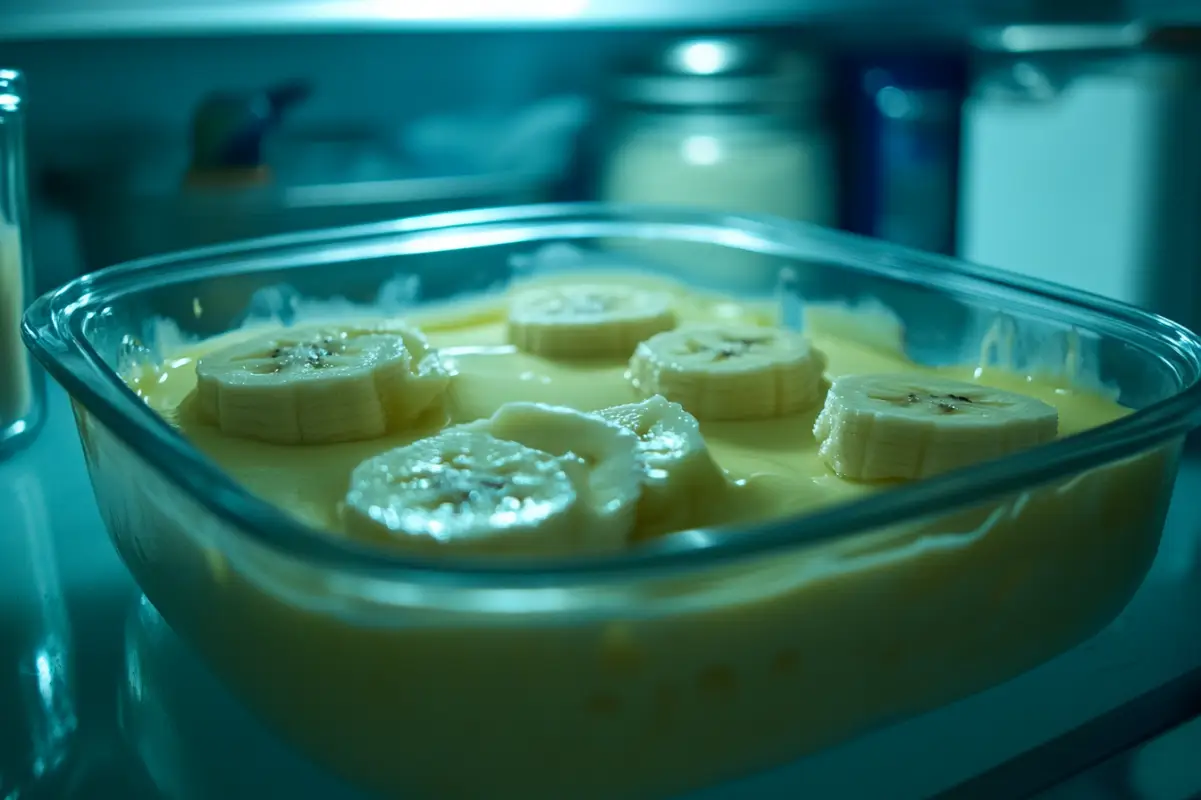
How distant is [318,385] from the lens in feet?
2.89

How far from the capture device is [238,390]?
2.91 feet

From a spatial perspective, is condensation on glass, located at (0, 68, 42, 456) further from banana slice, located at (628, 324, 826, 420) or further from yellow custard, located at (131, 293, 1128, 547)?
banana slice, located at (628, 324, 826, 420)

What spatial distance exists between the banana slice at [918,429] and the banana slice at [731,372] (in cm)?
8

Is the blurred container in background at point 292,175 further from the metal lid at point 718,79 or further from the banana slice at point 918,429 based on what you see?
the banana slice at point 918,429

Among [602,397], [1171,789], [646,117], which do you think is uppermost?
[646,117]

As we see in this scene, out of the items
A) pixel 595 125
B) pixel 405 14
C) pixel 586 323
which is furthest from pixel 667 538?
pixel 595 125

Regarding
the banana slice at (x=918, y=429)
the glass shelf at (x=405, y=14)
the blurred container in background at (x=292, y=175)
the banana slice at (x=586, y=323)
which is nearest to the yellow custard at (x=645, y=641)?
the banana slice at (x=918, y=429)

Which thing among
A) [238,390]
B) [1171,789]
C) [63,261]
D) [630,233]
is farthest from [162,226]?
[1171,789]

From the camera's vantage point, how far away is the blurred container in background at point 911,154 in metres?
1.91

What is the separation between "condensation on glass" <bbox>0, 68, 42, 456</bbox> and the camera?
103 cm

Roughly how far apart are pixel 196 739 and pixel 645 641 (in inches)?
11.7

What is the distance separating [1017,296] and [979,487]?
0.52 metres

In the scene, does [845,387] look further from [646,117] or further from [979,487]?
[646,117]

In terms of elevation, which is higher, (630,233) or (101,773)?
(630,233)
